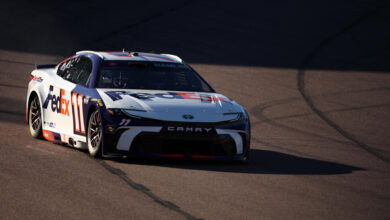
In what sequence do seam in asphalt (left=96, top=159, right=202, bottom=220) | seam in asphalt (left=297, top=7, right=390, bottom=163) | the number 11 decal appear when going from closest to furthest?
seam in asphalt (left=96, top=159, right=202, bottom=220) < the number 11 decal < seam in asphalt (left=297, top=7, right=390, bottom=163)

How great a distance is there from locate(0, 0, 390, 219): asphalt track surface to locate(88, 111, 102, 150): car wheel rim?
221 mm

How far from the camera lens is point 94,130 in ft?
31.5

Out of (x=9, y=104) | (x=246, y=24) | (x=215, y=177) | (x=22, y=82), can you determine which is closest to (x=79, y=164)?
(x=215, y=177)

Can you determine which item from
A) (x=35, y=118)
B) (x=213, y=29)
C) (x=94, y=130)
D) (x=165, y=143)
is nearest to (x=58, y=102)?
(x=35, y=118)

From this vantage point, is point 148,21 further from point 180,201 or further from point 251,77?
point 180,201

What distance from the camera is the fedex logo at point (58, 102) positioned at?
10.4m

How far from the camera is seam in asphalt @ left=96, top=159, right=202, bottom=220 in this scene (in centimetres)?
672

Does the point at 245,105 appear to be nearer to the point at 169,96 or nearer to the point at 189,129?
the point at 169,96

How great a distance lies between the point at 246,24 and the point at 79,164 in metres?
17.4

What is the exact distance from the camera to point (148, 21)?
83.2 ft

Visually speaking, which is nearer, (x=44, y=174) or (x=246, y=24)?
(x=44, y=174)

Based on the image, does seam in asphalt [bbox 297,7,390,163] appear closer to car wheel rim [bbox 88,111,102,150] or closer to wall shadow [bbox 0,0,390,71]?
wall shadow [bbox 0,0,390,71]

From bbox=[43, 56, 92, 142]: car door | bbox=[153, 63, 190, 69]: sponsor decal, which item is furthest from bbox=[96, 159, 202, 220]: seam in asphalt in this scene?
bbox=[153, 63, 190, 69]: sponsor decal

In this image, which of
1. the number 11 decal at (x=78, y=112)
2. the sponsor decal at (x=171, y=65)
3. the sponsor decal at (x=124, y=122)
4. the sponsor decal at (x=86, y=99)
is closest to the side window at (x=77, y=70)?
the number 11 decal at (x=78, y=112)
